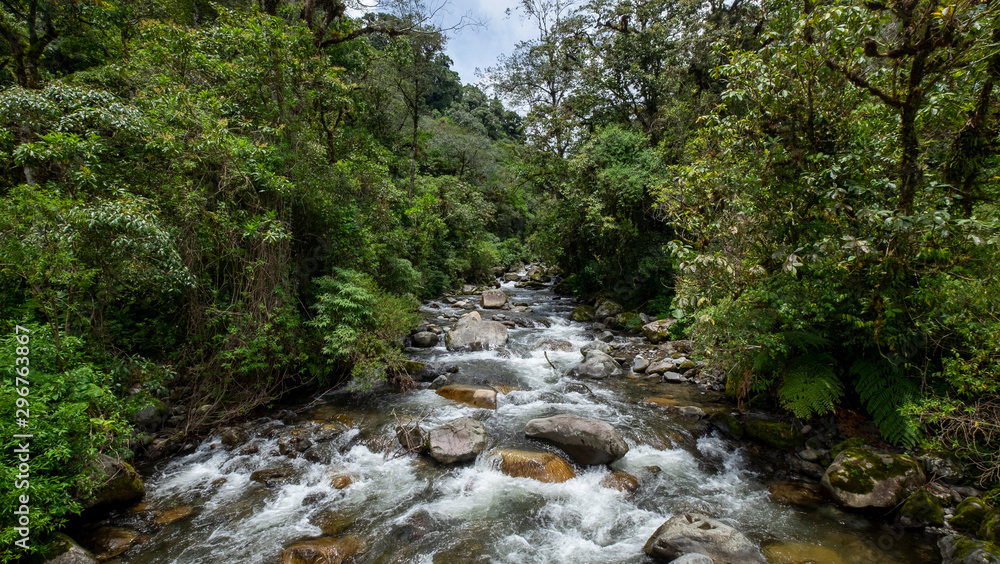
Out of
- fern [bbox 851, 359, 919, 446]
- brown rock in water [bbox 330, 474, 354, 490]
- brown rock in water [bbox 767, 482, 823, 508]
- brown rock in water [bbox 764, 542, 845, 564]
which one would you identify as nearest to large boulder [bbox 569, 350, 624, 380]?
brown rock in water [bbox 767, 482, 823, 508]

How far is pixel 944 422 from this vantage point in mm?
4504

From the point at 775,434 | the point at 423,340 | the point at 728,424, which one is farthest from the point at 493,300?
the point at 775,434

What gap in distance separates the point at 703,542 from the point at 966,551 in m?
2.32

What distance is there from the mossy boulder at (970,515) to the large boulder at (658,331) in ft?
23.9

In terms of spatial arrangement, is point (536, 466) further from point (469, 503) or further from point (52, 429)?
point (52, 429)

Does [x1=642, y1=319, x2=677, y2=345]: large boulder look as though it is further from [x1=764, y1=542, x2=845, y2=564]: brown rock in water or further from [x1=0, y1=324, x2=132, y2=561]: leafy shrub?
[x1=0, y1=324, x2=132, y2=561]: leafy shrub

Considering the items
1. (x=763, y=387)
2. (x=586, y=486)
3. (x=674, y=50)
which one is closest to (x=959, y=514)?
(x=763, y=387)

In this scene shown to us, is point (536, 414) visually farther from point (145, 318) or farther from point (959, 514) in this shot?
point (145, 318)

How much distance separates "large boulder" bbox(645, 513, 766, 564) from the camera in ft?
12.9

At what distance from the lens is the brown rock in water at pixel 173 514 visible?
15.4 ft

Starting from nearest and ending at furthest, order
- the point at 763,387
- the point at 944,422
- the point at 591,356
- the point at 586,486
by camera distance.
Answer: the point at 944,422
the point at 586,486
the point at 763,387
the point at 591,356

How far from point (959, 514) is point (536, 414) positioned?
5339 millimetres

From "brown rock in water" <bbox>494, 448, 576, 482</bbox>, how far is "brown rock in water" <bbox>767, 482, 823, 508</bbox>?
2636 mm

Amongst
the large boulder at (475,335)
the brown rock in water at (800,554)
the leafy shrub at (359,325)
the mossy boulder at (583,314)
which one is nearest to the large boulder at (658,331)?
the mossy boulder at (583,314)
